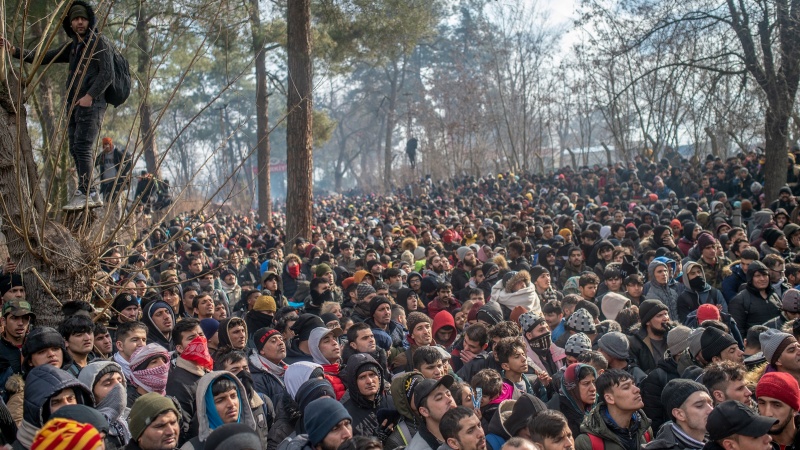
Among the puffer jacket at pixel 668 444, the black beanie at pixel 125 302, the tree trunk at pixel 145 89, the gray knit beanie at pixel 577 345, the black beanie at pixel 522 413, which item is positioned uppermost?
the tree trunk at pixel 145 89

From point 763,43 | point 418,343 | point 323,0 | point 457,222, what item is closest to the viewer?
point 418,343

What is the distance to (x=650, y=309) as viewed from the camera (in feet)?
21.9

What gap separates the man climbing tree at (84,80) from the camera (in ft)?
15.6

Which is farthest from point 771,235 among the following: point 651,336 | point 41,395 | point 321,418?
point 41,395

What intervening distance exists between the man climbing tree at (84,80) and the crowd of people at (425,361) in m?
0.56

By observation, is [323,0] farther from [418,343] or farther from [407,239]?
[418,343]

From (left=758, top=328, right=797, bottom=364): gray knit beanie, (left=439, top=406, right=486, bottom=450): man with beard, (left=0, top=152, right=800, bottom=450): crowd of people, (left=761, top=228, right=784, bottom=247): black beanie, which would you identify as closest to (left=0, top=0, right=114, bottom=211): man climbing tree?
(left=0, top=152, right=800, bottom=450): crowd of people

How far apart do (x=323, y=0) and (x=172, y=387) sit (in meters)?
9.83

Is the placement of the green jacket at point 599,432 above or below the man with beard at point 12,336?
below

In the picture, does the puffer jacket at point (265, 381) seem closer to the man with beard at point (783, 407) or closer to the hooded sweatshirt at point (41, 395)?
the hooded sweatshirt at point (41, 395)

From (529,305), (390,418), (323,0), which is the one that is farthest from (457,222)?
(390,418)

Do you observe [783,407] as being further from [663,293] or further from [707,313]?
[663,293]

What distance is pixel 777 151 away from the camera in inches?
597

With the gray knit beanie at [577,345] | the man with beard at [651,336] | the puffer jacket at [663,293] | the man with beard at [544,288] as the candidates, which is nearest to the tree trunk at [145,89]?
the gray knit beanie at [577,345]
